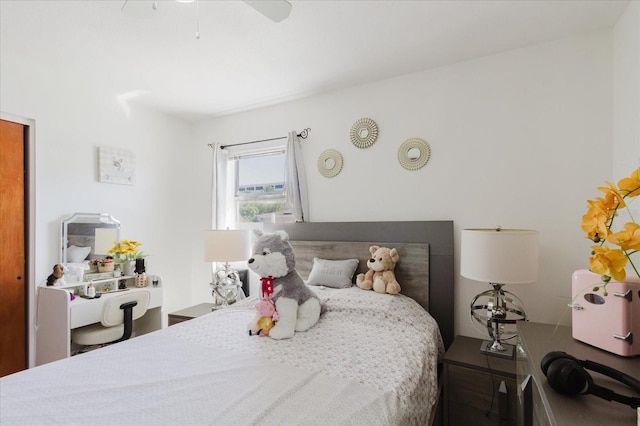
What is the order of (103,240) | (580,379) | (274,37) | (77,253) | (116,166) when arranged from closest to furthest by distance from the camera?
(580,379)
(274,37)
(77,253)
(103,240)
(116,166)

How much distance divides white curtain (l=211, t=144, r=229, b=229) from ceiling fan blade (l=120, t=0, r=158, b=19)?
2125mm

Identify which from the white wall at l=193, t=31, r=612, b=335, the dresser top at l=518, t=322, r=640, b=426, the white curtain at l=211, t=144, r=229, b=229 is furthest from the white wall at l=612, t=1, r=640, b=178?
the white curtain at l=211, t=144, r=229, b=229

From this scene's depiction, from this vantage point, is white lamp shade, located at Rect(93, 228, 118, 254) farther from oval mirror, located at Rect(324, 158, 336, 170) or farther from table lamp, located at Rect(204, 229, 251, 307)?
oval mirror, located at Rect(324, 158, 336, 170)

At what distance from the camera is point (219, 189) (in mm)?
3637

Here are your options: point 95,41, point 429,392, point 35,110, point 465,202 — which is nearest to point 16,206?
point 35,110

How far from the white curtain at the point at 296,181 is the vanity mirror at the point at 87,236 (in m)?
1.75

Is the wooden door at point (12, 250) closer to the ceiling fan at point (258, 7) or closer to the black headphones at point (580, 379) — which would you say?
the ceiling fan at point (258, 7)

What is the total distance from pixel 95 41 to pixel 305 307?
233 centimetres

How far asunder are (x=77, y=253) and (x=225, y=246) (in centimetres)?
132

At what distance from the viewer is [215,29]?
6.79 ft

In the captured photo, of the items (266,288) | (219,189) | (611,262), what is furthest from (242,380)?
(219,189)

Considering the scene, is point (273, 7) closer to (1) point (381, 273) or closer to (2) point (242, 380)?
(2) point (242, 380)

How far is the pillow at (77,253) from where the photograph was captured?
2.80 m

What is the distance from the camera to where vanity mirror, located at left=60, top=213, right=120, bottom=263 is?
9.11 feet
